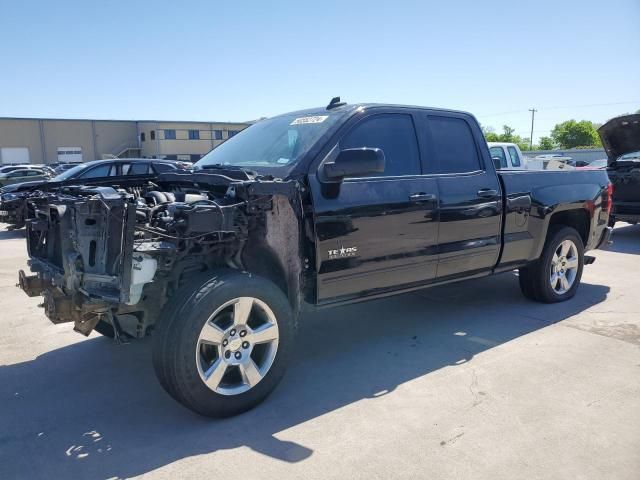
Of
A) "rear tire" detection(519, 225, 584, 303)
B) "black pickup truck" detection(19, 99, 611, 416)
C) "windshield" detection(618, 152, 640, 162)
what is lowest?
"rear tire" detection(519, 225, 584, 303)

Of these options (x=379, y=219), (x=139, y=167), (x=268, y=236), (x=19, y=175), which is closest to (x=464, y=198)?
(x=379, y=219)

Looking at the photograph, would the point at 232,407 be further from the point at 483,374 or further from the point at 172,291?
the point at 483,374

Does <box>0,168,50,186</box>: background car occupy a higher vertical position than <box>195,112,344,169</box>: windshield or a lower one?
lower

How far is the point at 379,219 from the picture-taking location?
3949mm

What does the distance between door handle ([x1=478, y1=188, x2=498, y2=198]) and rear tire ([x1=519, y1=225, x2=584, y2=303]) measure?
113 centimetres

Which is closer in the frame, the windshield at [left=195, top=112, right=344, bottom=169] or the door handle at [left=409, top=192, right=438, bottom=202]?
the windshield at [left=195, top=112, right=344, bottom=169]

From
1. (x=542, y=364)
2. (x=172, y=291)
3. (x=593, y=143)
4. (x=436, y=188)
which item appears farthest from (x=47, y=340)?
(x=593, y=143)

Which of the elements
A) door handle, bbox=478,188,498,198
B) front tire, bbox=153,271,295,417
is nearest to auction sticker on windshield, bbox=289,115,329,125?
front tire, bbox=153,271,295,417

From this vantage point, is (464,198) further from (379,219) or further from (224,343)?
(224,343)

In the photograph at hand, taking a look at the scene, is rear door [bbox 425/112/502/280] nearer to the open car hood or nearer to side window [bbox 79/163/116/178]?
the open car hood

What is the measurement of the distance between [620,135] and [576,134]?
62.3 metres

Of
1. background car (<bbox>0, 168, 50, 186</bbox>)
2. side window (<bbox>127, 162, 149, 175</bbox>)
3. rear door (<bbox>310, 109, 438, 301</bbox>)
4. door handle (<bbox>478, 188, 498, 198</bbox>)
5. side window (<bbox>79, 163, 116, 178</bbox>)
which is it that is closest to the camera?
rear door (<bbox>310, 109, 438, 301</bbox>)

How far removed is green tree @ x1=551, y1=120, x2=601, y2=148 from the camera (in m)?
64.8

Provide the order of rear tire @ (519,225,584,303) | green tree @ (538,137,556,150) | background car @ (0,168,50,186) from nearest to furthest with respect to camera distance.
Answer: rear tire @ (519,225,584,303) → background car @ (0,168,50,186) → green tree @ (538,137,556,150)
